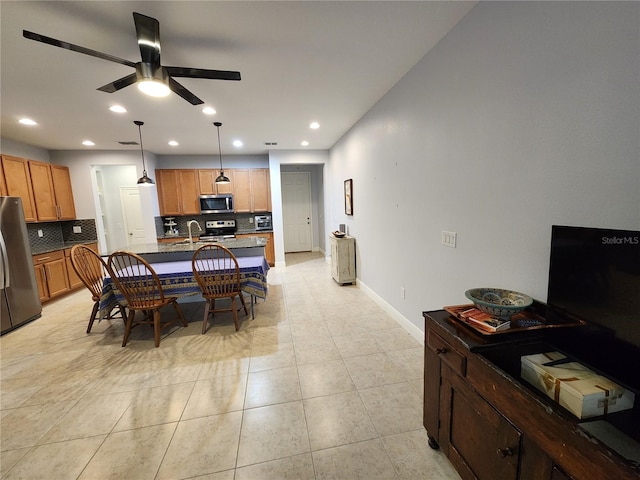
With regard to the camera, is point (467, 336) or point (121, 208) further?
point (121, 208)

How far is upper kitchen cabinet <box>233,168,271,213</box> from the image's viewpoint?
20.0 feet

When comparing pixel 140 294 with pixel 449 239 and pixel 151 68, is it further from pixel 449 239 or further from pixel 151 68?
pixel 449 239

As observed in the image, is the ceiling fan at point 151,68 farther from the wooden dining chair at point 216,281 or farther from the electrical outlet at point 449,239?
the electrical outlet at point 449,239

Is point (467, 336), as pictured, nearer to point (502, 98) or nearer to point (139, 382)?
point (502, 98)

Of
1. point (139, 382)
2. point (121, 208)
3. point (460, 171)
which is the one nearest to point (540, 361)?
point (460, 171)

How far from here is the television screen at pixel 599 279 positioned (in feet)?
2.83

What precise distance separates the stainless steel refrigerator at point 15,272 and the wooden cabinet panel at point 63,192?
161cm

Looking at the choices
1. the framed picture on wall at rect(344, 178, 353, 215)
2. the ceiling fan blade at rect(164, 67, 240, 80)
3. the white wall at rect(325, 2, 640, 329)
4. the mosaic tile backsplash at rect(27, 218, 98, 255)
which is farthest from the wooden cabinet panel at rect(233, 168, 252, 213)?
the ceiling fan blade at rect(164, 67, 240, 80)

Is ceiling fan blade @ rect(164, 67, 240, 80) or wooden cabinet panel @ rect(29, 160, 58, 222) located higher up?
ceiling fan blade @ rect(164, 67, 240, 80)

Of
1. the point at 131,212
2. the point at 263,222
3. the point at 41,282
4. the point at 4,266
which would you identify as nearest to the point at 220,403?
the point at 4,266

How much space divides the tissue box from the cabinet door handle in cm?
24

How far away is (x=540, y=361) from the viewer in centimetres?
102

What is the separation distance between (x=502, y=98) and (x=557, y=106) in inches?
14.3

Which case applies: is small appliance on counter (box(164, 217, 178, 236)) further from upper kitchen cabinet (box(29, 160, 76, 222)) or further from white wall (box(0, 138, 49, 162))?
white wall (box(0, 138, 49, 162))
